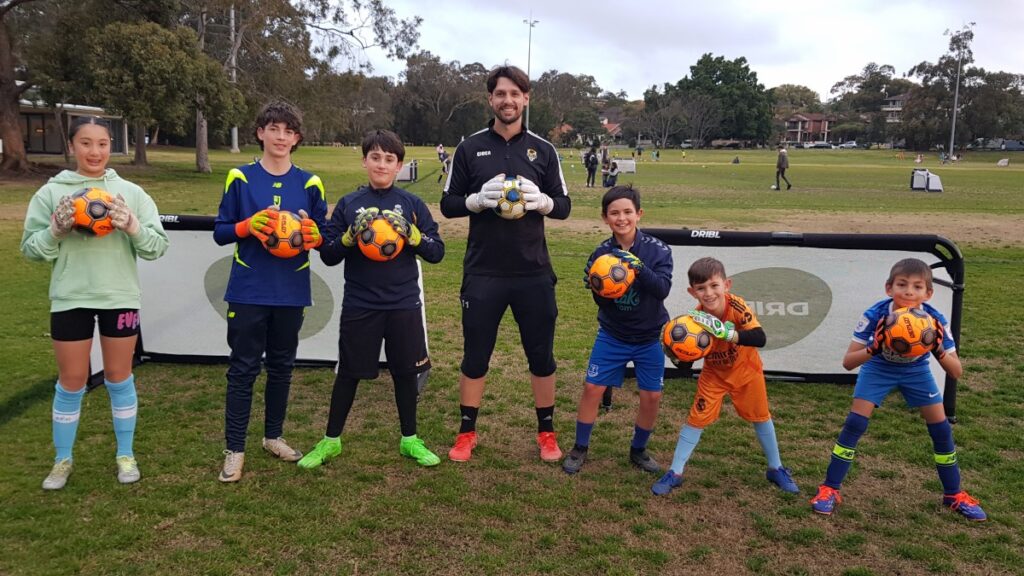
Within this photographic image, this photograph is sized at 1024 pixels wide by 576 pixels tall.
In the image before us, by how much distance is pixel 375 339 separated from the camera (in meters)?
4.34

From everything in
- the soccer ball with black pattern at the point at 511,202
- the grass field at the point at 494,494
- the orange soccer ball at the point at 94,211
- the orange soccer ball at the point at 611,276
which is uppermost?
the soccer ball with black pattern at the point at 511,202

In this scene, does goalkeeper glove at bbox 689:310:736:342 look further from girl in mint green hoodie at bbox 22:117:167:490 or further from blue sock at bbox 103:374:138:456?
blue sock at bbox 103:374:138:456

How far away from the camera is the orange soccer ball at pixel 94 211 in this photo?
3.65 metres

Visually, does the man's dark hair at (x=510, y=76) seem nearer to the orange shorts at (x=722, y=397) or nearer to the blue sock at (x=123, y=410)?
the orange shorts at (x=722, y=397)

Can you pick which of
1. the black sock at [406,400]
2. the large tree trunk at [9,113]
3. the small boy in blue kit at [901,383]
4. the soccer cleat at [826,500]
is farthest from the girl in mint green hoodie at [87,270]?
the large tree trunk at [9,113]

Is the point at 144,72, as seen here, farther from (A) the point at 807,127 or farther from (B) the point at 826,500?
(A) the point at 807,127

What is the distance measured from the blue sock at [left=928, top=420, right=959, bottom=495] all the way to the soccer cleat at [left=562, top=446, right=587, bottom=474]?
2.00 meters

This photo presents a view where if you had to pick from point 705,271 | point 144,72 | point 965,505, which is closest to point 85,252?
point 705,271

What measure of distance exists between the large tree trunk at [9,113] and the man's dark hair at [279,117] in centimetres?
3001

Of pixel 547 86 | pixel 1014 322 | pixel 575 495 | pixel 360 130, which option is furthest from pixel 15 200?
pixel 547 86

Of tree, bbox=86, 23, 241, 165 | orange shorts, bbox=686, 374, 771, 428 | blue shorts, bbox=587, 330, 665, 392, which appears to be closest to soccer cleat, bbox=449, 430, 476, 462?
blue shorts, bbox=587, 330, 665, 392

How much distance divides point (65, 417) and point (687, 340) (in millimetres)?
3562

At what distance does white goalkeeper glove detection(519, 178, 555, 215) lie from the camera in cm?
412

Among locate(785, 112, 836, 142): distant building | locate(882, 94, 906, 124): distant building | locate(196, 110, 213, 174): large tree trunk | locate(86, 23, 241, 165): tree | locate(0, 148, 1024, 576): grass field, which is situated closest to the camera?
locate(0, 148, 1024, 576): grass field
